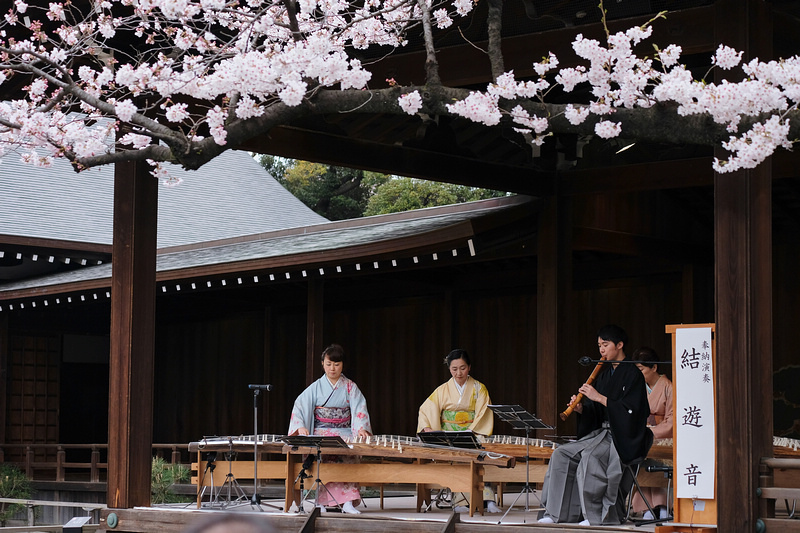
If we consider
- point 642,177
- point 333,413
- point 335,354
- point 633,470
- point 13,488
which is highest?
point 642,177

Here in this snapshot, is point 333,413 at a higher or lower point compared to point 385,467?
higher

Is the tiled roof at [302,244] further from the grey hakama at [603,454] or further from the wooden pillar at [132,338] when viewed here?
the wooden pillar at [132,338]

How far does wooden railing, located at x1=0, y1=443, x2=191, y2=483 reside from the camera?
14047 millimetres

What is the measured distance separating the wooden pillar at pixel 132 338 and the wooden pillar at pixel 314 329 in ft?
15.0

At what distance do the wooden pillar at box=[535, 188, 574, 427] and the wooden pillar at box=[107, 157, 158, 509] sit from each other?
180 inches

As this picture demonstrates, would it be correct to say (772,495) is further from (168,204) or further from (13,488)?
(168,204)

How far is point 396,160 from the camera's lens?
9.98 m

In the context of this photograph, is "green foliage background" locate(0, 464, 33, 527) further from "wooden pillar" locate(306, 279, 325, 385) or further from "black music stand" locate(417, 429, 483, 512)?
"black music stand" locate(417, 429, 483, 512)

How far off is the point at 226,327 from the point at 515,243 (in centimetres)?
653

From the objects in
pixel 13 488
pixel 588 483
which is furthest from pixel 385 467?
pixel 13 488

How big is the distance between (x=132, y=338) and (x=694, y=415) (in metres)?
3.91

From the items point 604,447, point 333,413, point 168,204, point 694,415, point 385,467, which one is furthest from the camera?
point 168,204

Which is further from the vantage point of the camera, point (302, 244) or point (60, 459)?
point (60, 459)

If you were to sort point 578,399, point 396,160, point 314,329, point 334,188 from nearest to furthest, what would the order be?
point 578,399 → point 396,160 → point 314,329 → point 334,188
